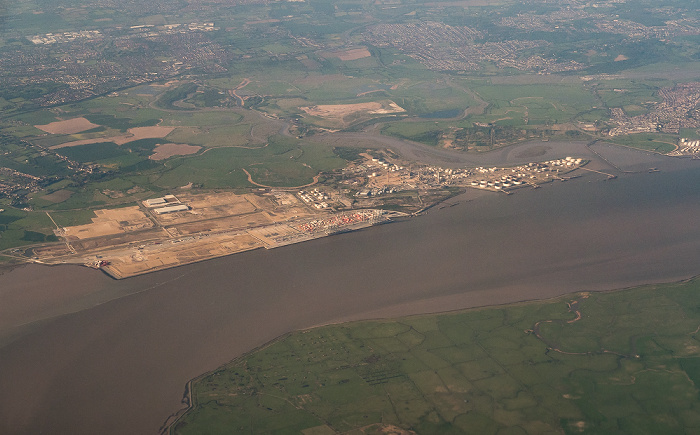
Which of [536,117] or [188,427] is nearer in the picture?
[188,427]

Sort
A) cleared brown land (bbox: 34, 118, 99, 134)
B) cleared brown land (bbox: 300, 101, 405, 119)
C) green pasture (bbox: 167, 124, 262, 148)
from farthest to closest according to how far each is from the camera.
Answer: cleared brown land (bbox: 300, 101, 405, 119)
cleared brown land (bbox: 34, 118, 99, 134)
green pasture (bbox: 167, 124, 262, 148)

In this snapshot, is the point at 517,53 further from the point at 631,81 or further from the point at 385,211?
the point at 385,211

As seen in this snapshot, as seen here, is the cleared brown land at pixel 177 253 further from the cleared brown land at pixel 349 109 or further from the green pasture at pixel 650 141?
the green pasture at pixel 650 141

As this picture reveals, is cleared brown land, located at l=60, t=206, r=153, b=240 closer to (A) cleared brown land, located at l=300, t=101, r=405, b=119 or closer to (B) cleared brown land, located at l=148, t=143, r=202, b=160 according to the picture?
(B) cleared brown land, located at l=148, t=143, r=202, b=160

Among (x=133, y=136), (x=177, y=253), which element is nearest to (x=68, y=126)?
(x=133, y=136)

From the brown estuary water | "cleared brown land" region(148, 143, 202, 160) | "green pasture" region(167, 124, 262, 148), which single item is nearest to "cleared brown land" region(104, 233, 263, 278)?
the brown estuary water

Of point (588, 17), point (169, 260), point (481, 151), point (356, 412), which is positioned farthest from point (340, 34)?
point (356, 412)
